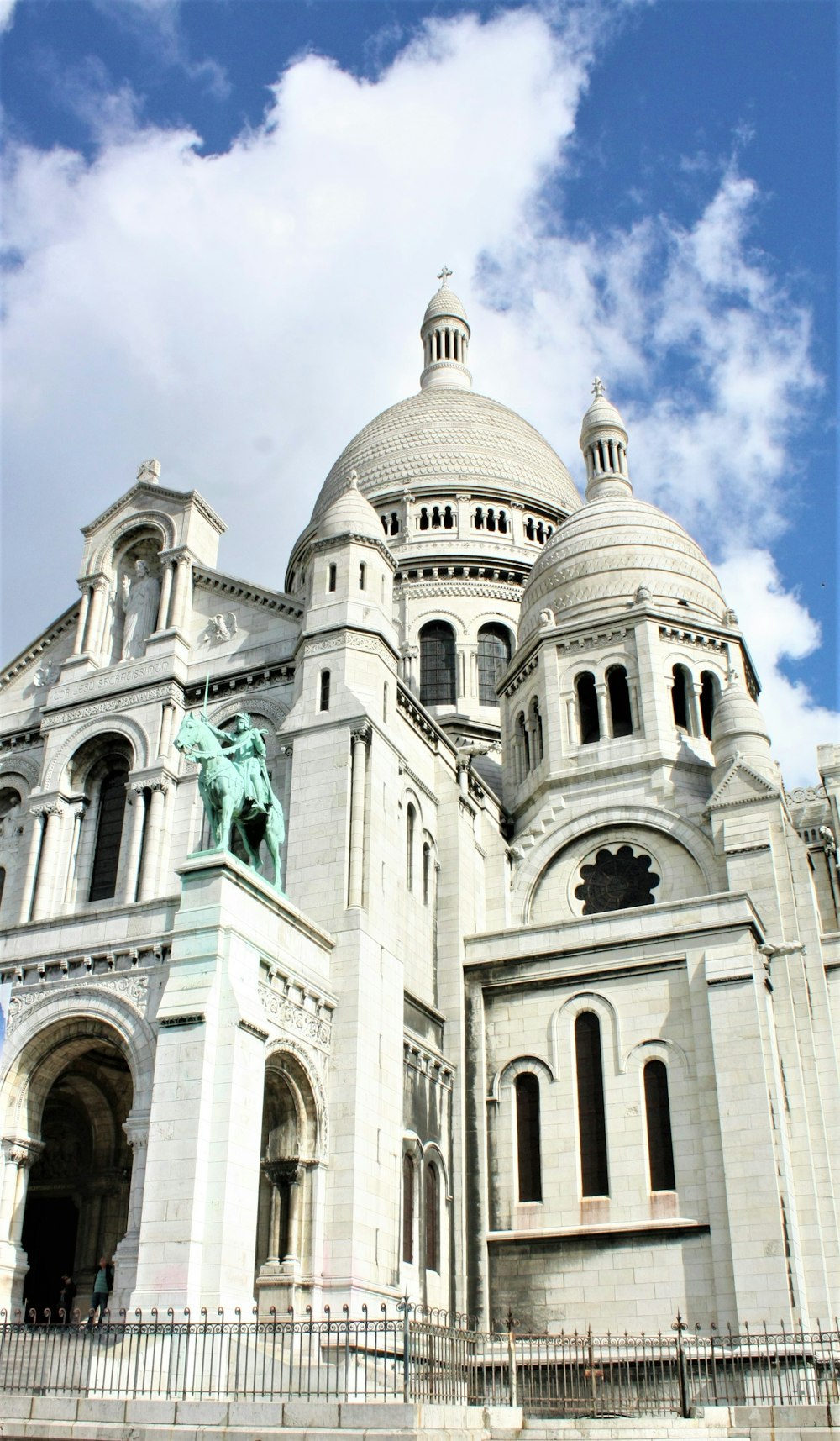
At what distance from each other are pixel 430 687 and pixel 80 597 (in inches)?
658

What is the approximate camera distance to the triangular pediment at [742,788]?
32.6 meters

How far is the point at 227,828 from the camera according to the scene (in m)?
24.7

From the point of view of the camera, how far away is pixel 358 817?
1102 inches

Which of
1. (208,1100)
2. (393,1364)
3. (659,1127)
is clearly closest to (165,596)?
(208,1100)

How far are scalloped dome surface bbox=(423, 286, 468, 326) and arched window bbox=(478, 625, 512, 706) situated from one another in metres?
26.1

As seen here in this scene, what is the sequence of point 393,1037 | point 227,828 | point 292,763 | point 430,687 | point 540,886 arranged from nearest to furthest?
point 227,828 < point 393,1037 < point 292,763 < point 540,886 < point 430,687

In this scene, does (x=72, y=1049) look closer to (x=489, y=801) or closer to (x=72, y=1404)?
(x=72, y=1404)

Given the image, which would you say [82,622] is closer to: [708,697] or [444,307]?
[708,697]

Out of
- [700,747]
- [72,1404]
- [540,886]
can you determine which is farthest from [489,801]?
[72,1404]

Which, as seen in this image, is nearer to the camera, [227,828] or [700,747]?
[227,828]

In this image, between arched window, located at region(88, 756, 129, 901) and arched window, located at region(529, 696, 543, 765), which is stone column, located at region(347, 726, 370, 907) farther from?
arched window, located at region(529, 696, 543, 765)

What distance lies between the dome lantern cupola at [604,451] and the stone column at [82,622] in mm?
21535

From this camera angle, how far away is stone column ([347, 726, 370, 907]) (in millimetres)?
27250

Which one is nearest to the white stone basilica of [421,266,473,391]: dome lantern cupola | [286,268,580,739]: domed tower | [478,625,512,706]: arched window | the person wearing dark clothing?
the person wearing dark clothing
